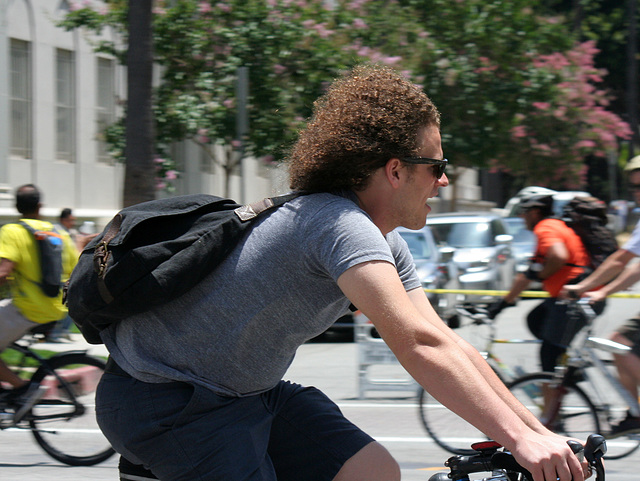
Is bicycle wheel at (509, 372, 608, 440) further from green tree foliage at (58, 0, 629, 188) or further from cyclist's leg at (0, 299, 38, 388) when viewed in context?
green tree foliage at (58, 0, 629, 188)

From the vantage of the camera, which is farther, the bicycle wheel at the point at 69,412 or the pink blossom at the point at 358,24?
the pink blossom at the point at 358,24

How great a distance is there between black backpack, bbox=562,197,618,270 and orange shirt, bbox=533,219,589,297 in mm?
61

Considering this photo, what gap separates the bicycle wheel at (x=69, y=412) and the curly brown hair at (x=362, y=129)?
14.1 feet

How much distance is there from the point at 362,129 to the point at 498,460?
79 cm

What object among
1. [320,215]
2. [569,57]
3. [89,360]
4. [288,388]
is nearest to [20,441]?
[89,360]

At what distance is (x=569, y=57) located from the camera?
20.5 metres

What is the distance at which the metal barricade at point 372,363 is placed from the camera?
8547 mm

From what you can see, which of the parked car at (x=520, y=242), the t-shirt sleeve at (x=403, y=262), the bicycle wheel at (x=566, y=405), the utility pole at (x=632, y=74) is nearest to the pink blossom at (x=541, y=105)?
the parked car at (x=520, y=242)

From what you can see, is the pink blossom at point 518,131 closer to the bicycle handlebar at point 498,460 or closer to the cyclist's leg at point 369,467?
the cyclist's leg at point 369,467

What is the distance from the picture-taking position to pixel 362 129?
2123 millimetres

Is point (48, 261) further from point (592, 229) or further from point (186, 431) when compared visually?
point (186, 431)

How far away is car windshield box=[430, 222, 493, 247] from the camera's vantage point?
15.9 meters

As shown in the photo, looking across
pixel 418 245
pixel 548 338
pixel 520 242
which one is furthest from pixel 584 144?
pixel 548 338

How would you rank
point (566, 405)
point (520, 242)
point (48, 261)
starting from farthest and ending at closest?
1. point (520, 242)
2. point (48, 261)
3. point (566, 405)
